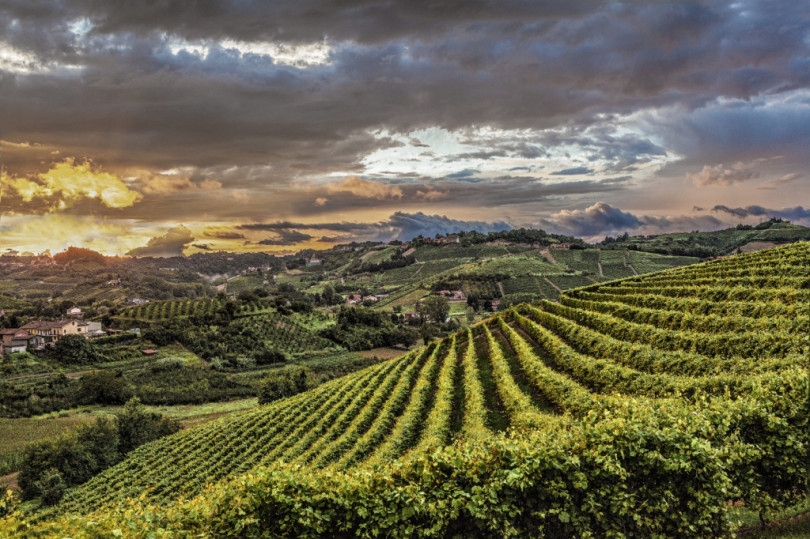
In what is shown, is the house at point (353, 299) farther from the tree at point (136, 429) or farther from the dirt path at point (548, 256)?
the tree at point (136, 429)

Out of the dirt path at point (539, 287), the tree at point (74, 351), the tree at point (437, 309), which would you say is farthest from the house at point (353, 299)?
Result: the tree at point (74, 351)

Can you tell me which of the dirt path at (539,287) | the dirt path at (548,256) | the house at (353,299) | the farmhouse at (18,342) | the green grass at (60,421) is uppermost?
the dirt path at (548,256)

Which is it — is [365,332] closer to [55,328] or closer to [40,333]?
[55,328]

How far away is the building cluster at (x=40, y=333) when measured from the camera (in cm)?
8769

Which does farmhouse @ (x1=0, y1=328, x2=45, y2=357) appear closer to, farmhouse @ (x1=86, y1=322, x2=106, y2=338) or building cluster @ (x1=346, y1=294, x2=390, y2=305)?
farmhouse @ (x1=86, y1=322, x2=106, y2=338)

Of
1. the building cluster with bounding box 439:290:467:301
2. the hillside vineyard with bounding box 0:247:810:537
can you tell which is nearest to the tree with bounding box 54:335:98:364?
the hillside vineyard with bounding box 0:247:810:537

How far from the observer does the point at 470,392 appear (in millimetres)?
21891

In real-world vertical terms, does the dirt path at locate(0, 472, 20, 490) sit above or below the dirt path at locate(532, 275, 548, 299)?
below

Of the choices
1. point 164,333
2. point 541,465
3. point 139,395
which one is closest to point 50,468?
point 139,395

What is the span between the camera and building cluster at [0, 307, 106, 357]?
288 feet

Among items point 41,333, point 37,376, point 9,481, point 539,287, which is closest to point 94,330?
point 41,333

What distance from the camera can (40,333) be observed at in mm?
99688

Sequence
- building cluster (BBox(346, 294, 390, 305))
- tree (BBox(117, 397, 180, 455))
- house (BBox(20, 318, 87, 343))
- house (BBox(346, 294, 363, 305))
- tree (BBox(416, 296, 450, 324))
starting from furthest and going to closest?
building cluster (BBox(346, 294, 390, 305))
house (BBox(346, 294, 363, 305))
tree (BBox(416, 296, 450, 324))
house (BBox(20, 318, 87, 343))
tree (BBox(117, 397, 180, 455))

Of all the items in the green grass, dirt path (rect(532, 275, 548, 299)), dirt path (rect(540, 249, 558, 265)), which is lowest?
the green grass
